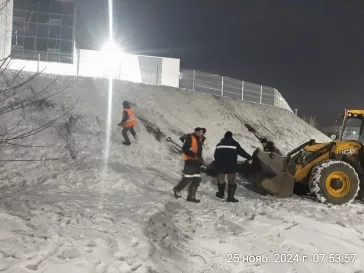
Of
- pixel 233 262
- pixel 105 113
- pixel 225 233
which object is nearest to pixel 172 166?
pixel 105 113

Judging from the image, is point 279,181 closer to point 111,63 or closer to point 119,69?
point 119,69

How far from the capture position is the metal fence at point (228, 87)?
24.9 meters

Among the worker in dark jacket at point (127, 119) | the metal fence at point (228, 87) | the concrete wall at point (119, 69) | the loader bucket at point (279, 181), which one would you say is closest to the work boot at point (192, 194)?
the loader bucket at point (279, 181)

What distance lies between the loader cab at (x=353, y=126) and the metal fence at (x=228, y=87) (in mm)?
14576

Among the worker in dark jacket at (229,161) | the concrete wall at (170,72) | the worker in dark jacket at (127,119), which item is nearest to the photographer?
the worker in dark jacket at (229,161)

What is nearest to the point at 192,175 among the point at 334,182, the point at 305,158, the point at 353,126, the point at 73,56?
the point at 305,158

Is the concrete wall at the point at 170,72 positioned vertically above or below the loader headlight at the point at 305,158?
above

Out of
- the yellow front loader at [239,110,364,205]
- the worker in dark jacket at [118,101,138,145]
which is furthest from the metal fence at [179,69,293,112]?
the yellow front loader at [239,110,364,205]
